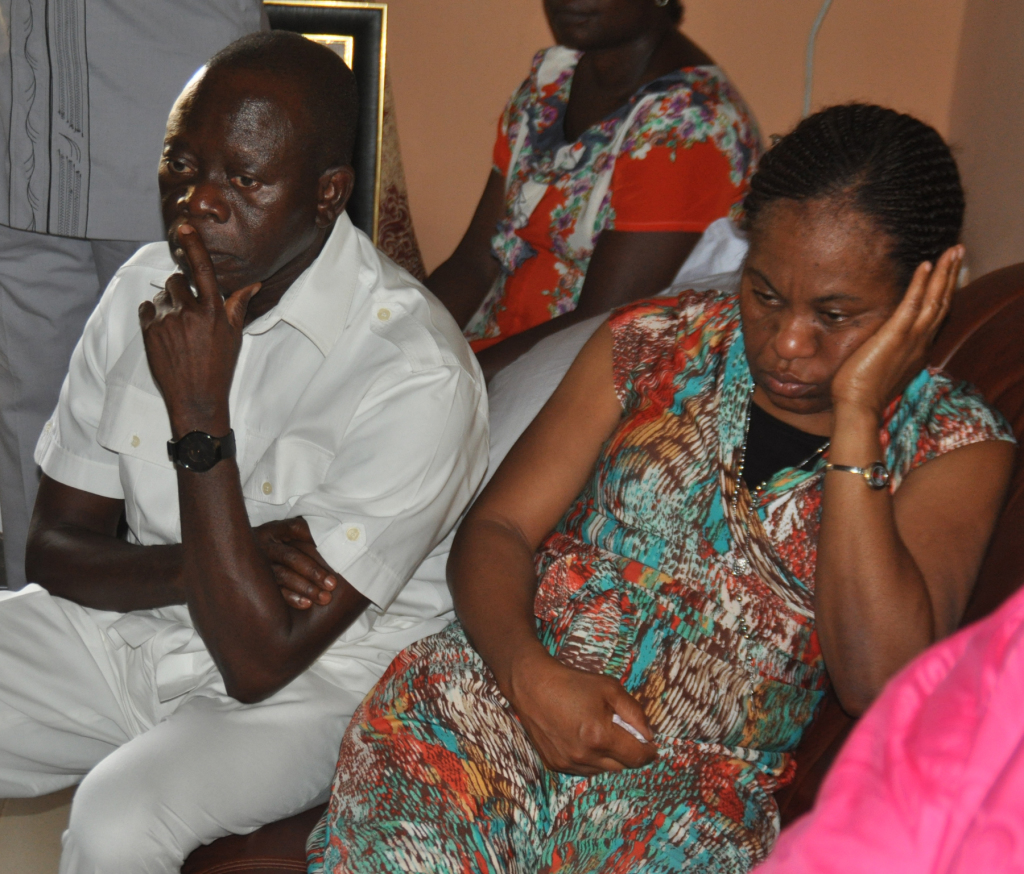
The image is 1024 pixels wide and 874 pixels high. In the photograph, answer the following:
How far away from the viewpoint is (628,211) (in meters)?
2.08

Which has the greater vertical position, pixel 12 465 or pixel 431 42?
pixel 431 42

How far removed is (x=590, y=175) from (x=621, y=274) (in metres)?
0.25

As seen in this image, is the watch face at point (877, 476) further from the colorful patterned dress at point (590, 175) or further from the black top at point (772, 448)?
the colorful patterned dress at point (590, 175)

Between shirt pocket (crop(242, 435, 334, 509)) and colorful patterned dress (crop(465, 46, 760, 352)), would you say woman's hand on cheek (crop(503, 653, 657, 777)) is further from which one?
colorful patterned dress (crop(465, 46, 760, 352))

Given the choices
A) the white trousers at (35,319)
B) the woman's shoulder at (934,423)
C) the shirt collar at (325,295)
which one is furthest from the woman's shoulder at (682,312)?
the white trousers at (35,319)

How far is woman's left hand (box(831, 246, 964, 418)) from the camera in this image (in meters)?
1.29

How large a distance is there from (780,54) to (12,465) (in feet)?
7.17

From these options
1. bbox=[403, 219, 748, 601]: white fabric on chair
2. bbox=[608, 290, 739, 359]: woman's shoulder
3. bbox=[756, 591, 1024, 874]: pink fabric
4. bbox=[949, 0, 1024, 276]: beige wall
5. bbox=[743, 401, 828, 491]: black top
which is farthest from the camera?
bbox=[949, 0, 1024, 276]: beige wall

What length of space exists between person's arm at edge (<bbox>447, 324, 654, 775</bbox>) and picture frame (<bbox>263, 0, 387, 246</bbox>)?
156 centimetres

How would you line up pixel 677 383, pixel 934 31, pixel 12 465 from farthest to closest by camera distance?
pixel 934 31 < pixel 12 465 < pixel 677 383

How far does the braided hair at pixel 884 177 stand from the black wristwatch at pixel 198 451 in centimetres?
75

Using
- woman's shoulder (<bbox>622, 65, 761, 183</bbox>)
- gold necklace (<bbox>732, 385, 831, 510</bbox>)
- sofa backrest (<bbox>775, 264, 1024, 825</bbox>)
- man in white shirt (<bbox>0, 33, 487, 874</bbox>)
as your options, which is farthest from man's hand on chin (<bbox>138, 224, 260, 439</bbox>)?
woman's shoulder (<bbox>622, 65, 761, 183</bbox>)

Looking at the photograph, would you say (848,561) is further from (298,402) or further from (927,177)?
(298,402)

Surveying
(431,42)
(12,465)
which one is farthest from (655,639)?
(431,42)
